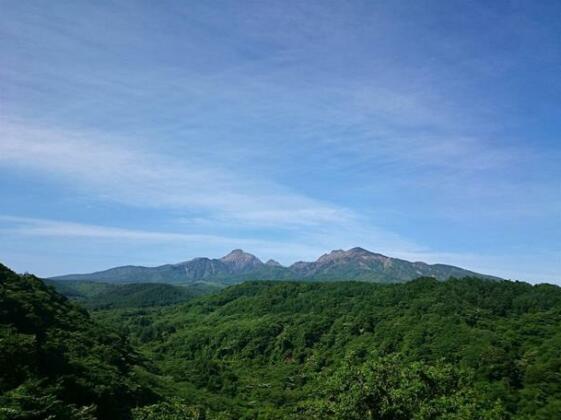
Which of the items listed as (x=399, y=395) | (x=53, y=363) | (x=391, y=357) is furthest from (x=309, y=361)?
(x=399, y=395)

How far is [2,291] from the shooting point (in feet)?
A: 220

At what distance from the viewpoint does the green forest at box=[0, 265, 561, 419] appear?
116ft

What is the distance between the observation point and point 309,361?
146625mm

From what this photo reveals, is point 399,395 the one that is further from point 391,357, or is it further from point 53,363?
point 53,363

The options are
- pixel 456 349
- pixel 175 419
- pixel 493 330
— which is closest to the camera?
pixel 175 419

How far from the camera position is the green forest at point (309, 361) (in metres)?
35.2

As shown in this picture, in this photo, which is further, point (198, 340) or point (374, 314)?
point (198, 340)

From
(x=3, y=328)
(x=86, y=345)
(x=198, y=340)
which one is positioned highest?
(x=3, y=328)

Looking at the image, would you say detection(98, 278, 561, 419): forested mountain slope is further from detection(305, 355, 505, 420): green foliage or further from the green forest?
the green forest

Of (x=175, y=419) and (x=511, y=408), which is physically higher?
(x=175, y=419)

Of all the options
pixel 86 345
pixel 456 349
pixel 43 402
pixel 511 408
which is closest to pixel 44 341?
pixel 86 345

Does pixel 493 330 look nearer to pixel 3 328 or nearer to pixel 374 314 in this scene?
pixel 374 314

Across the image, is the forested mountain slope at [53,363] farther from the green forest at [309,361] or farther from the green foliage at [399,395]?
the green foliage at [399,395]

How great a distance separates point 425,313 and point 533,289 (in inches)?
2078
